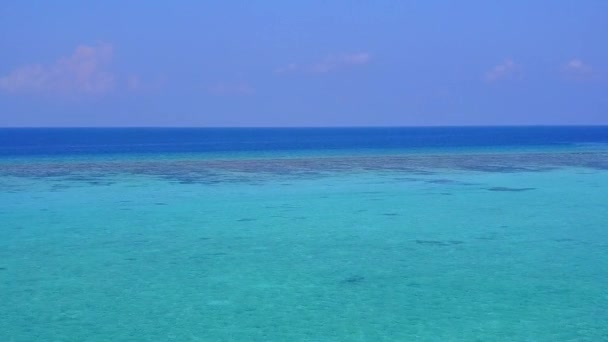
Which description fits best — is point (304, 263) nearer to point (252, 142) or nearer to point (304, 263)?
point (304, 263)

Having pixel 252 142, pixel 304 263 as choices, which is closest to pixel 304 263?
pixel 304 263

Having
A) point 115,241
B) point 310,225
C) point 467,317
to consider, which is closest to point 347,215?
point 310,225

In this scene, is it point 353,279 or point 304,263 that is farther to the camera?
point 304,263

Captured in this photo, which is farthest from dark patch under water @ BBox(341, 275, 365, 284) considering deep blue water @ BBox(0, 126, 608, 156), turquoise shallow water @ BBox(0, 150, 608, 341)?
deep blue water @ BBox(0, 126, 608, 156)

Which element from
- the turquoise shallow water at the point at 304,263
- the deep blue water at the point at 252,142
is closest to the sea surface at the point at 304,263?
the turquoise shallow water at the point at 304,263

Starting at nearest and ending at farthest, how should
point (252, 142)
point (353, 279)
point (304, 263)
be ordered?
1. point (353, 279)
2. point (304, 263)
3. point (252, 142)

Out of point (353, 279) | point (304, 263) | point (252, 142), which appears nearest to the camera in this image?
point (353, 279)

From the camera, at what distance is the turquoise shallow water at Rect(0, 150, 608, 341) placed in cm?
662

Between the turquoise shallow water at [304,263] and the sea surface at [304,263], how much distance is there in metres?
0.03

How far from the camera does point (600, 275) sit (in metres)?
8.27

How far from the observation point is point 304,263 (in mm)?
8977

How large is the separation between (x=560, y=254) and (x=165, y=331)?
5056 mm

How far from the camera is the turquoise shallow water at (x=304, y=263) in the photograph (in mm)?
6621

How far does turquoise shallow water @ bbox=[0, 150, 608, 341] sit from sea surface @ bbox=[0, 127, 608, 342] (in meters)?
0.03
